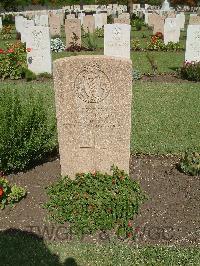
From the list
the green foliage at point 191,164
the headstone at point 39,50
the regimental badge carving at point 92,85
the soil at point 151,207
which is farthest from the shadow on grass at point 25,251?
the headstone at point 39,50

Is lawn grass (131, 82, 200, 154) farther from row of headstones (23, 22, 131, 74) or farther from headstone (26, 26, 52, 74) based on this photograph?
headstone (26, 26, 52, 74)

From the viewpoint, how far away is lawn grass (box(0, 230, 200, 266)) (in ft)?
14.1

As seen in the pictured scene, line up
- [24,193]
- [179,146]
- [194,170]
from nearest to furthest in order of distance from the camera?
[24,193] → [194,170] → [179,146]

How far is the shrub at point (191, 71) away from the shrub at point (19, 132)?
7.51 metres

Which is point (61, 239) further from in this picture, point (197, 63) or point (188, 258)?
point (197, 63)

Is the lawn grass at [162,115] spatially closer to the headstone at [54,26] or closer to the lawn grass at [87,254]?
the lawn grass at [87,254]

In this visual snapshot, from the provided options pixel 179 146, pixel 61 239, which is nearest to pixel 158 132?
pixel 179 146

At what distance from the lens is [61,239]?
474 cm

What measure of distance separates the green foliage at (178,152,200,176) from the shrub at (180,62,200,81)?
6.68 meters

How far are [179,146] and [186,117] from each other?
1815 millimetres

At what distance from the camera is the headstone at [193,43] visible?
42.6 feet

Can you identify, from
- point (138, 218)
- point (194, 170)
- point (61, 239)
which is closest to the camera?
point (61, 239)

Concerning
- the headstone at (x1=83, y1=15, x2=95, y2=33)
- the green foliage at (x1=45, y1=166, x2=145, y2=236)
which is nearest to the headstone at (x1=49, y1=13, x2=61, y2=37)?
the headstone at (x1=83, y1=15, x2=95, y2=33)

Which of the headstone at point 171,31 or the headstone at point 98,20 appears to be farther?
the headstone at point 98,20
